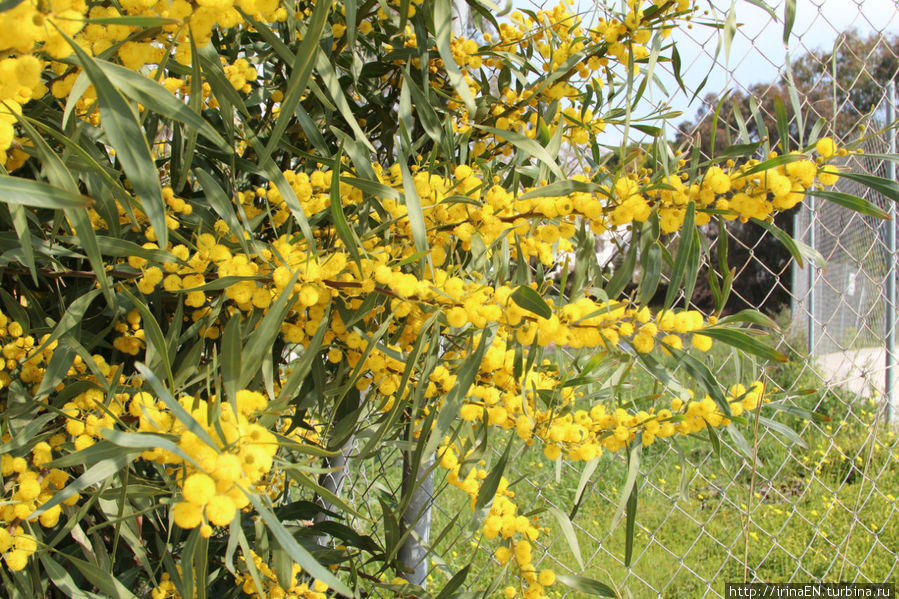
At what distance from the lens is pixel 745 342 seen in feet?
1.99

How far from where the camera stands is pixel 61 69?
0.54 meters

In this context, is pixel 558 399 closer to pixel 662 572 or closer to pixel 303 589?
pixel 303 589

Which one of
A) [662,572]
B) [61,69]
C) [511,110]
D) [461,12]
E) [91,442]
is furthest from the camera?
[662,572]

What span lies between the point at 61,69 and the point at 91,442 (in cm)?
36

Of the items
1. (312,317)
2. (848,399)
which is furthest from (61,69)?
(848,399)

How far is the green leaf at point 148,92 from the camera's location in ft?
1.39

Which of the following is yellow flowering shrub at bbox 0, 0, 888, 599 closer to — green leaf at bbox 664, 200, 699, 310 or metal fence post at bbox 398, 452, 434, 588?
green leaf at bbox 664, 200, 699, 310

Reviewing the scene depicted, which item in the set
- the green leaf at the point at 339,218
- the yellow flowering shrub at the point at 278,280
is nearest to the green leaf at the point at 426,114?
the yellow flowering shrub at the point at 278,280

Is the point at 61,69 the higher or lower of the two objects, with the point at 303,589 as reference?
higher

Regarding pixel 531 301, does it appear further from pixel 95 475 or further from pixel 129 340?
pixel 129 340

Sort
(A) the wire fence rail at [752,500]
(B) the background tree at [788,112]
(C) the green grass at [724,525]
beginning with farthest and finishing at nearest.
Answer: (B) the background tree at [788,112] < (C) the green grass at [724,525] < (A) the wire fence rail at [752,500]

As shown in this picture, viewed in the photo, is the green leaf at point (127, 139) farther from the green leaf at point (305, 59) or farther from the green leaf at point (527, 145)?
the green leaf at point (527, 145)

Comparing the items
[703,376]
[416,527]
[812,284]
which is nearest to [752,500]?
[812,284]

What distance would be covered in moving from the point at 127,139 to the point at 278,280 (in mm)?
194
